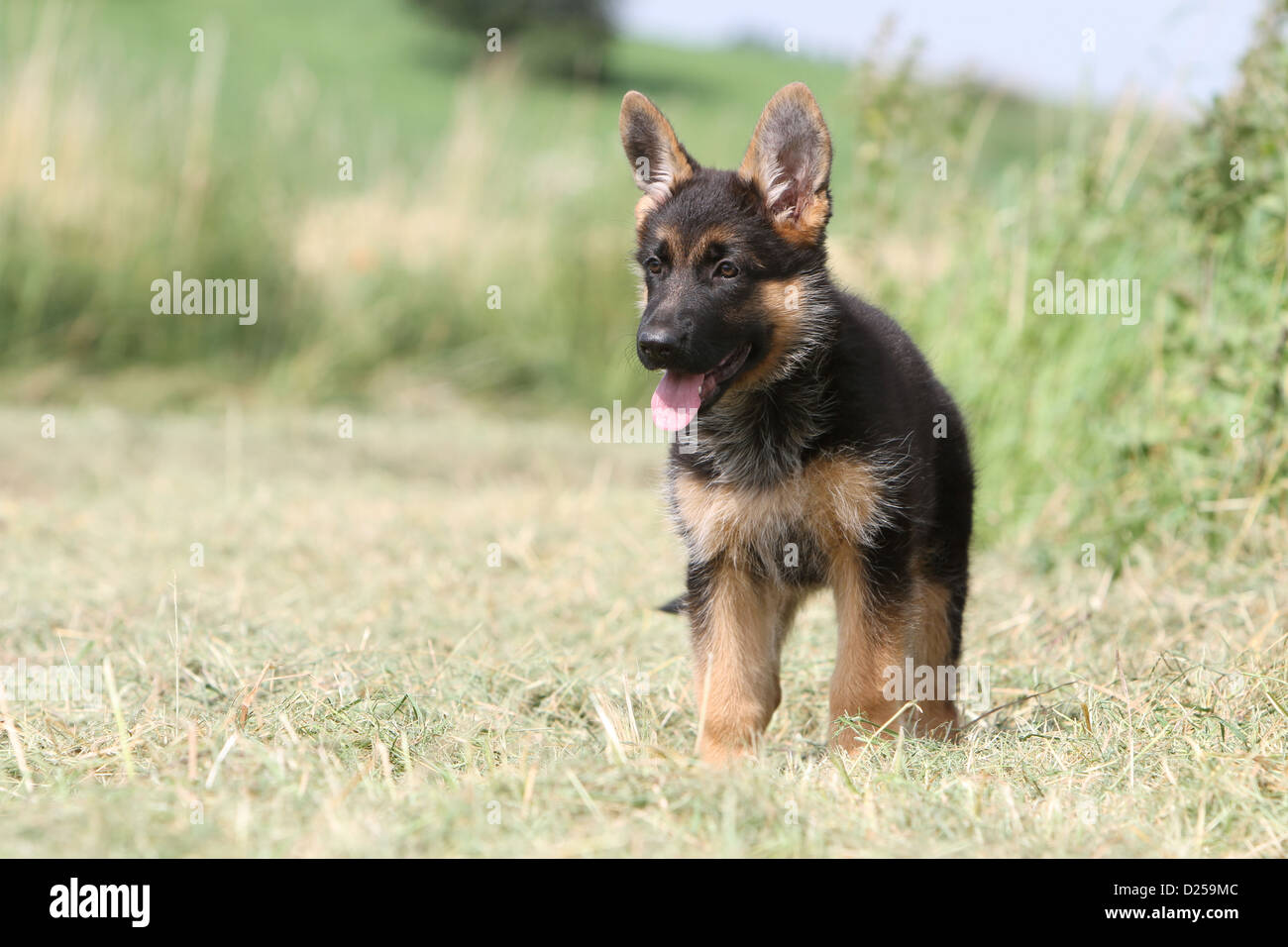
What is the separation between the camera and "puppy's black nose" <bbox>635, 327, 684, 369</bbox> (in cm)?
356

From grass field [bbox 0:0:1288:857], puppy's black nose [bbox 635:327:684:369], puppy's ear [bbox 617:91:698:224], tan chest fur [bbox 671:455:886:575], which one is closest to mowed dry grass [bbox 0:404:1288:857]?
grass field [bbox 0:0:1288:857]

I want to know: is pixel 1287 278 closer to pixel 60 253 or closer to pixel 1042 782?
pixel 1042 782

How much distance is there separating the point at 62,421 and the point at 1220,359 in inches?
265

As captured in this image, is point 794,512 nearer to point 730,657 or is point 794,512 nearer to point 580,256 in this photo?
point 730,657

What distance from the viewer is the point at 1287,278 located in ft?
17.3

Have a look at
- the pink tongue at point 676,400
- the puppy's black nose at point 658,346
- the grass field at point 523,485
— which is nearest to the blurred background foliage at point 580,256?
the grass field at point 523,485

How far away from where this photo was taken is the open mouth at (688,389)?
144 inches

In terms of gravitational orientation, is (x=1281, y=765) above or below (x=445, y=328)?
below

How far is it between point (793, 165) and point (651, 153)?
0.44m

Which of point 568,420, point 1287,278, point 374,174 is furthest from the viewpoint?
point 374,174

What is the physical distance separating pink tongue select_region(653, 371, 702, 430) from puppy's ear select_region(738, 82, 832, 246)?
54cm

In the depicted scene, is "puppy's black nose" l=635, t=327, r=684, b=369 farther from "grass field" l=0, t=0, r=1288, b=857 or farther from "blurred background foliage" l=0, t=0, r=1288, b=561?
"blurred background foliage" l=0, t=0, r=1288, b=561

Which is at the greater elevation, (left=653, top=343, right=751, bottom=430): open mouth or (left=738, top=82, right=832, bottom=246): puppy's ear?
(left=738, top=82, right=832, bottom=246): puppy's ear
